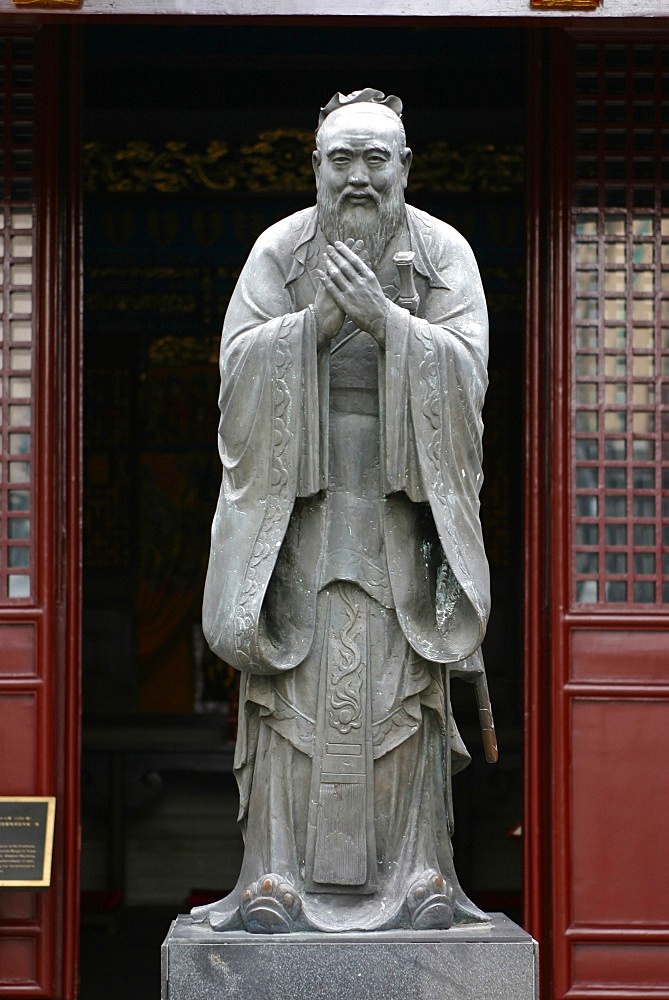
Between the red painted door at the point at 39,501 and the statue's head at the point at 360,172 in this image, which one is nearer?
the statue's head at the point at 360,172

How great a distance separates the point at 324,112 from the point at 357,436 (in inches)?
38.2

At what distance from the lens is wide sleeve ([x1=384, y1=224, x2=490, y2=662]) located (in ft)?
16.3

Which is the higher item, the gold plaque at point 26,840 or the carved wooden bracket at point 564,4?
the carved wooden bracket at point 564,4

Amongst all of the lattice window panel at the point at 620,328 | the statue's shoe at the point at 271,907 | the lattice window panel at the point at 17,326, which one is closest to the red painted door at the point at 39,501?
the lattice window panel at the point at 17,326

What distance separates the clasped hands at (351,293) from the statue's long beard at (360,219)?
91 mm

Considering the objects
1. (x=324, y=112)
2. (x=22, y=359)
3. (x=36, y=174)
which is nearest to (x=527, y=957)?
(x=324, y=112)

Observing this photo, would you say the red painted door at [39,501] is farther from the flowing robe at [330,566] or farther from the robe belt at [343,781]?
the robe belt at [343,781]

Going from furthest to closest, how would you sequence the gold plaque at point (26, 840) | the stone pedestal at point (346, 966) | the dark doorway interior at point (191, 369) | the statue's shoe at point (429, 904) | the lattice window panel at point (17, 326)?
the dark doorway interior at point (191, 369), the lattice window panel at point (17, 326), the gold plaque at point (26, 840), the statue's shoe at point (429, 904), the stone pedestal at point (346, 966)

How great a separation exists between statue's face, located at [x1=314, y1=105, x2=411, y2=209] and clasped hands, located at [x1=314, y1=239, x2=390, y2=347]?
172mm

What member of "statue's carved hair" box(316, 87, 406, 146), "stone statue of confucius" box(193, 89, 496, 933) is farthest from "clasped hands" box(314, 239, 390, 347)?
"statue's carved hair" box(316, 87, 406, 146)

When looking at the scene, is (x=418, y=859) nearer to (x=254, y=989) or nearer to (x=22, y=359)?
(x=254, y=989)

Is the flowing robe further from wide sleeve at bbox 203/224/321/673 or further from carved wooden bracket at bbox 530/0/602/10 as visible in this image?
carved wooden bracket at bbox 530/0/602/10

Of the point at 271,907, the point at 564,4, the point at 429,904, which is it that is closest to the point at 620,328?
the point at 564,4

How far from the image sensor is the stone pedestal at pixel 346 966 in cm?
483
